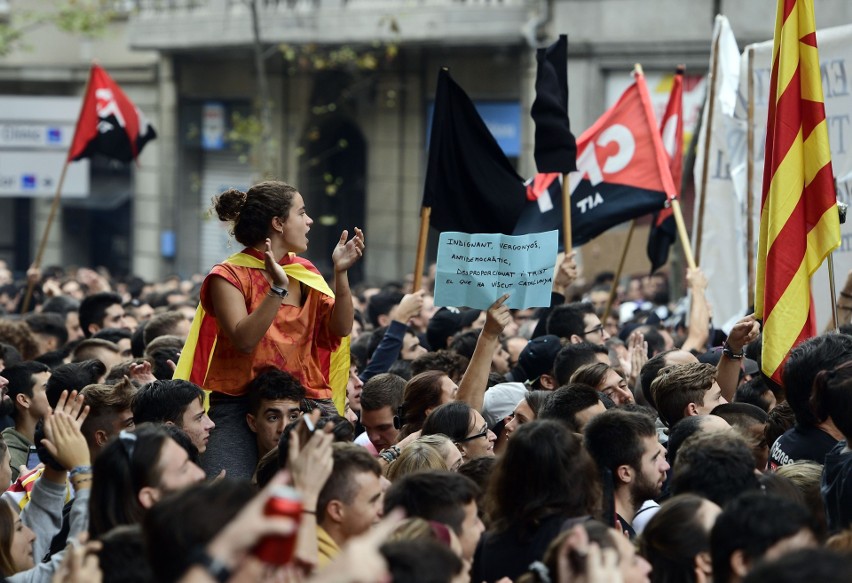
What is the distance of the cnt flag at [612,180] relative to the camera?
9.84 metres

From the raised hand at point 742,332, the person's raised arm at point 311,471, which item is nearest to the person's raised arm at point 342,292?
the raised hand at point 742,332

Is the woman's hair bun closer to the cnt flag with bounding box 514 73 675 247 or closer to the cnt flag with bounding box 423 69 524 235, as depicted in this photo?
the cnt flag with bounding box 423 69 524 235

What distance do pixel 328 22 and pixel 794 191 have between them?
51.1 ft

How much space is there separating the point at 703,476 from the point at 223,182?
69.5 ft

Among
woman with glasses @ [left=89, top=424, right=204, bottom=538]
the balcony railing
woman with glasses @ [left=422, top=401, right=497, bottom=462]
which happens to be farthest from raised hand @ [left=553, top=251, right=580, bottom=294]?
the balcony railing

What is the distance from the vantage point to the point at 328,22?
2202 centimetres

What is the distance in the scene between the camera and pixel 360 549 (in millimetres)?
2910

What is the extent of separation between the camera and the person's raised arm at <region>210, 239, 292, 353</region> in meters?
5.84

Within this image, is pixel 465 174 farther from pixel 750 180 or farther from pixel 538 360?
pixel 750 180

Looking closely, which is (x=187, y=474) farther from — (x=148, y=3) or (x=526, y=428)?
(x=148, y=3)

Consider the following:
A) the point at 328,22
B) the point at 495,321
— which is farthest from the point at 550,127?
the point at 328,22

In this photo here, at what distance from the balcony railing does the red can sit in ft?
58.4

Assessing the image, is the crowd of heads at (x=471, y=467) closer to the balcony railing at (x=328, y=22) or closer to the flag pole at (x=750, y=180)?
the flag pole at (x=750, y=180)

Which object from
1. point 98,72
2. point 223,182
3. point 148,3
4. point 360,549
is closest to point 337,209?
point 223,182
